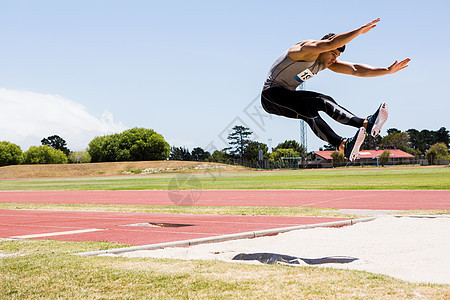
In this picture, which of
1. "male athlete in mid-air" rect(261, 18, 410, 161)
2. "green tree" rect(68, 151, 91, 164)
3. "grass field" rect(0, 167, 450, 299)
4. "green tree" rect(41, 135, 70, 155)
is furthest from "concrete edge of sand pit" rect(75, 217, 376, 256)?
"green tree" rect(41, 135, 70, 155)

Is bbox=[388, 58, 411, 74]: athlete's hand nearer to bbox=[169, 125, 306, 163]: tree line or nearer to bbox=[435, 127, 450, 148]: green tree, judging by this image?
bbox=[169, 125, 306, 163]: tree line

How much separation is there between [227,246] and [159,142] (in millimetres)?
104498

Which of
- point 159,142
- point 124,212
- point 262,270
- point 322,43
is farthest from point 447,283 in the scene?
point 159,142

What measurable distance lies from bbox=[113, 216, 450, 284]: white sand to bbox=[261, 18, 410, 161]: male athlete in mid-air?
4.81 ft

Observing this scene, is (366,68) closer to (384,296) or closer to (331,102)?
(331,102)

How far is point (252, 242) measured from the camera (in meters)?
7.65

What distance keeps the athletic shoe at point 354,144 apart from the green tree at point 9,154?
405 ft

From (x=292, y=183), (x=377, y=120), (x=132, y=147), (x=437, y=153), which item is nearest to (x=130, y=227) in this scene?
(x=377, y=120)

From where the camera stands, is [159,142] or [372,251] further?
[159,142]

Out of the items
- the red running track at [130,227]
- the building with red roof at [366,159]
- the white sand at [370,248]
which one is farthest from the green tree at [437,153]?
the white sand at [370,248]

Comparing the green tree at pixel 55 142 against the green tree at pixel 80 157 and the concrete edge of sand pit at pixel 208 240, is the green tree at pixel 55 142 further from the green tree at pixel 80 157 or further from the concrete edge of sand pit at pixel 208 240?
the concrete edge of sand pit at pixel 208 240

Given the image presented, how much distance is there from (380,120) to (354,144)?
1.33 ft

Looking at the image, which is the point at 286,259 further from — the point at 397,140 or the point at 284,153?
the point at 397,140

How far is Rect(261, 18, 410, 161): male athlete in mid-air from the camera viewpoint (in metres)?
5.04
